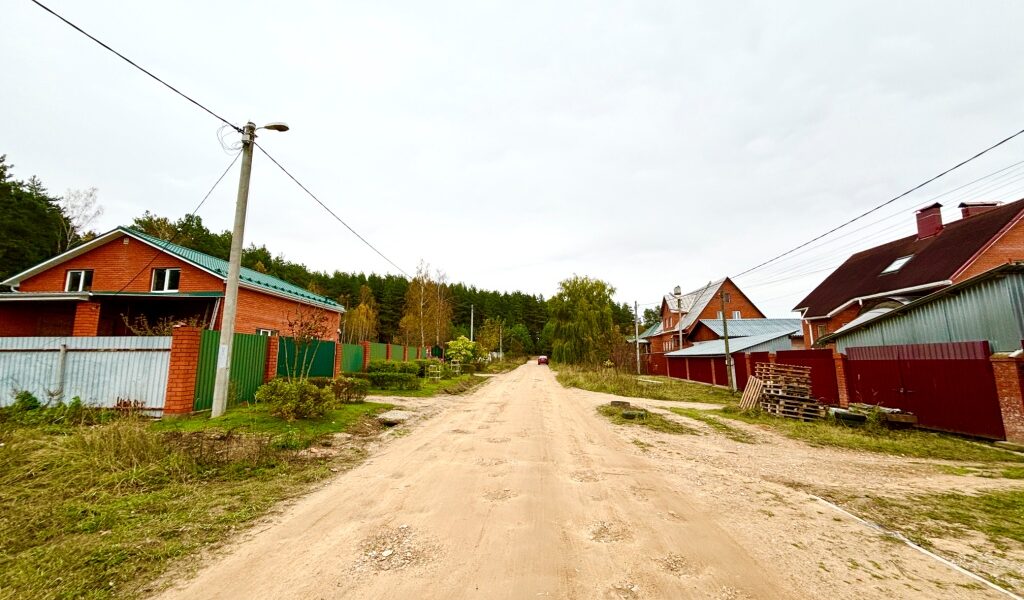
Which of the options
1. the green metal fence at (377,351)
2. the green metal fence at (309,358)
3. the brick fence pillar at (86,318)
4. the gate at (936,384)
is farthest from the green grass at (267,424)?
the gate at (936,384)

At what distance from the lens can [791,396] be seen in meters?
13.1

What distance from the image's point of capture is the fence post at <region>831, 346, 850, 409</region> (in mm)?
13375

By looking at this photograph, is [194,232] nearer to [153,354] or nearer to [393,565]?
[153,354]

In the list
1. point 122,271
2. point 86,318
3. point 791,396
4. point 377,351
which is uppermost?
point 122,271

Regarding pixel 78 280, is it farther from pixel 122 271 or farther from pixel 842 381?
pixel 842 381

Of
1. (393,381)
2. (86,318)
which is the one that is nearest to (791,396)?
(393,381)

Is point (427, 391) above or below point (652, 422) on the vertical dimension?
above

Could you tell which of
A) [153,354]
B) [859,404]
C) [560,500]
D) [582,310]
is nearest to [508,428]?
[560,500]

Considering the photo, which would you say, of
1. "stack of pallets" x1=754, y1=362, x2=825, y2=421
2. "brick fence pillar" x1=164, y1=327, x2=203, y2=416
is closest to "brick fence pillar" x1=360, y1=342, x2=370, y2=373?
"brick fence pillar" x1=164, y1=327, x2=203, y2=416

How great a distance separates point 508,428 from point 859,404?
37.2 ft

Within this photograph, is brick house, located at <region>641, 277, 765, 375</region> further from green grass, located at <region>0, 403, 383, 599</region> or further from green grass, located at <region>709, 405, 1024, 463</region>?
green grass, located at <region>0, 403, 383, 599</region>

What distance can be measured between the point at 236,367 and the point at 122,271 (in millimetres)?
12981

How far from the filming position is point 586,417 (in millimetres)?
11945

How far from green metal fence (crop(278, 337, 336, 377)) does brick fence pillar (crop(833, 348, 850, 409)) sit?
17.9 meters
